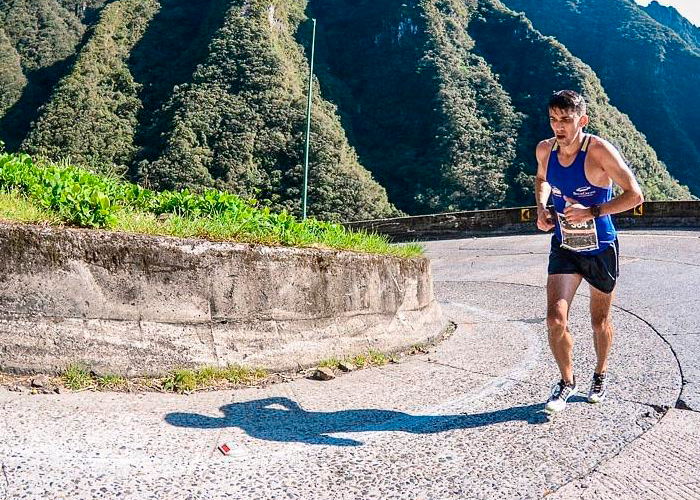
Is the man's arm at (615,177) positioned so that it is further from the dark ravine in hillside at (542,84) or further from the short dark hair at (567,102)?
the dark ravine in hillside at (542,84)

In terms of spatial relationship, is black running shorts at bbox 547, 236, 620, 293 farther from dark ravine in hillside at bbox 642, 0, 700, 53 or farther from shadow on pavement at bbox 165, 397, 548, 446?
dark ravine in hillside at bbox 642, 0, 700, 53

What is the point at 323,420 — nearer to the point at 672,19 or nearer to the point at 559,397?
the point at 559,397

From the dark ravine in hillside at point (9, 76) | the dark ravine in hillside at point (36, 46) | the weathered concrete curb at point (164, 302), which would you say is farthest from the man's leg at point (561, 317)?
the dark ravine in hillside at point (9, 76)

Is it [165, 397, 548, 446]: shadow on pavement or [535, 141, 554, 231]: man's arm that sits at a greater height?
[535, 141, 554, 231]: man's arm

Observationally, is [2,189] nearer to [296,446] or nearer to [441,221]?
[296,446]

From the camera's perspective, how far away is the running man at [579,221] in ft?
10.3

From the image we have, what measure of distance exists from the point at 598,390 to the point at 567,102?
5.25ft

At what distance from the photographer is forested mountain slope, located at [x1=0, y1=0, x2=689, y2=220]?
61.1m

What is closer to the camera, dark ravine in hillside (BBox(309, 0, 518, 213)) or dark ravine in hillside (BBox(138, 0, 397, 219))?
dark ravine in hillside (BBox(138, 0, 397, 219))

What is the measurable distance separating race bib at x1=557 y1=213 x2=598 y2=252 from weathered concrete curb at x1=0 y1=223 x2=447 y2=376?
1624 millimetres

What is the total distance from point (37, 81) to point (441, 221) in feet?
237

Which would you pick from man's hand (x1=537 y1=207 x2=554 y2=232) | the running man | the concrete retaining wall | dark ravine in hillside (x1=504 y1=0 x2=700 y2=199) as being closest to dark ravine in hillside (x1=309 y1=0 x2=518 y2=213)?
dark ravine in hillside (x1=504 y1=0 x2=700 y2=199)

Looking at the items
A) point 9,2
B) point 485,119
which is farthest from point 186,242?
point 9,2

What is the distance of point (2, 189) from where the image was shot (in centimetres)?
425
